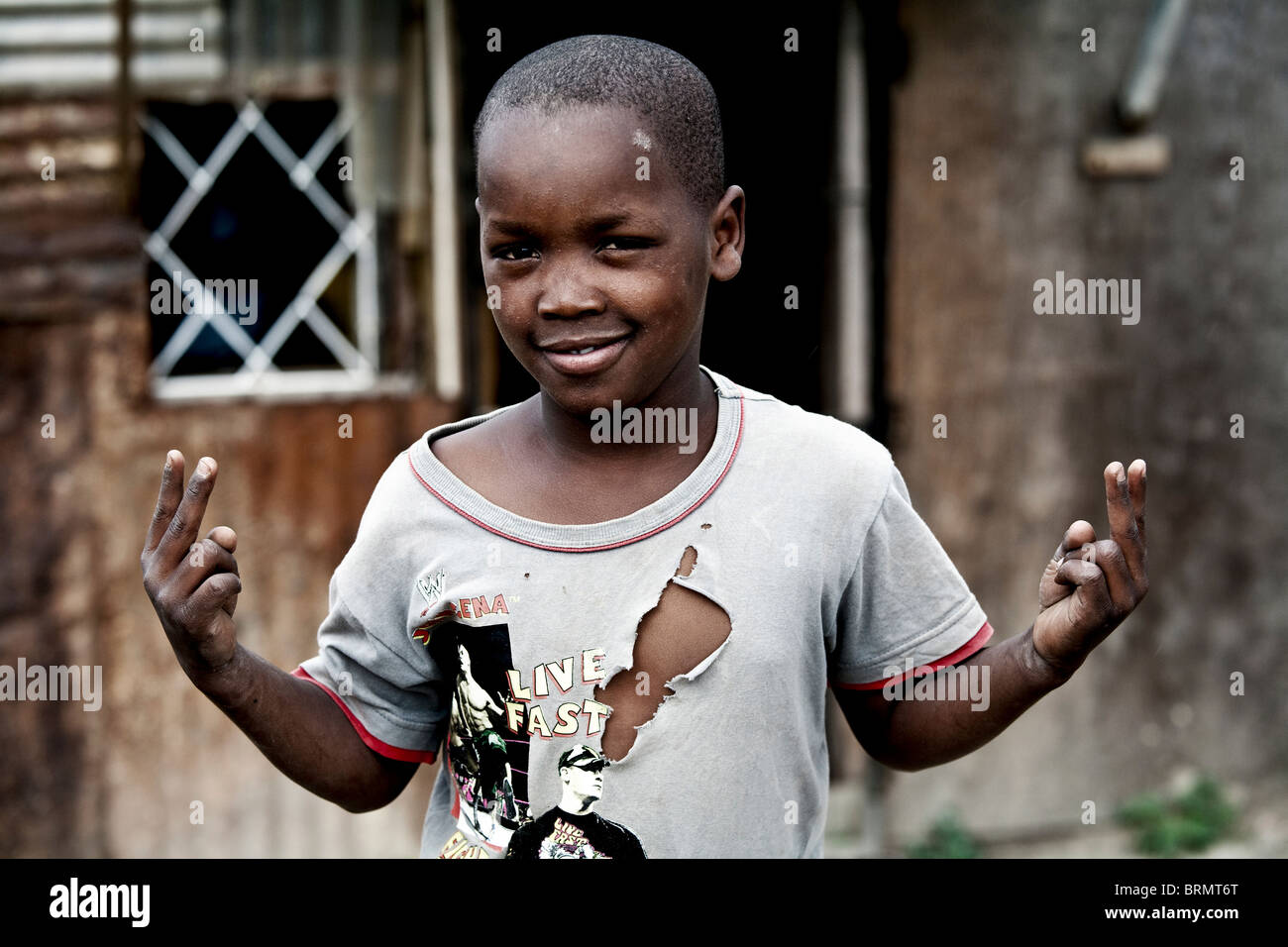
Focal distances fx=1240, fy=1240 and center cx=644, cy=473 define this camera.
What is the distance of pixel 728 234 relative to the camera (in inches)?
68.9

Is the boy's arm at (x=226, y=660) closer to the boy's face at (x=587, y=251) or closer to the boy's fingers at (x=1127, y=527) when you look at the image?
the boy's face at (x=587, y=251)

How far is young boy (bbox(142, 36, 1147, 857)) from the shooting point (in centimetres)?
156

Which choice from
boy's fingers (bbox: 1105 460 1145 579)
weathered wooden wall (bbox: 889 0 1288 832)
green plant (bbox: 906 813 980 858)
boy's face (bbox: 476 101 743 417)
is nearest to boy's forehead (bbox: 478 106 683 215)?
boy's face (bbox: 476 101 743 417)

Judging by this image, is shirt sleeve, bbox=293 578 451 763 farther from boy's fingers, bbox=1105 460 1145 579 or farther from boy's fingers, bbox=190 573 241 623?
boy's fingers, bbox=1105 460 1145 579

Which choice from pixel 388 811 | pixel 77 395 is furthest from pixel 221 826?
pixel 77 395

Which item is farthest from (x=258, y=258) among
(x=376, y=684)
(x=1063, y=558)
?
(x=1063, y=558)

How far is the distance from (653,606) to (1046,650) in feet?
1.69

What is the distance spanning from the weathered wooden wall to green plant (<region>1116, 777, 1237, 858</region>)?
6cm

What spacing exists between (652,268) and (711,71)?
9.20 ft

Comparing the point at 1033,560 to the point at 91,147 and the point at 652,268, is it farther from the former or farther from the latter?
the point at 91,147

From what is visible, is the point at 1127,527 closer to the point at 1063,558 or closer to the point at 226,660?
the point at 1063,558

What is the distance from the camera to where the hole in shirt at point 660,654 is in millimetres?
1611

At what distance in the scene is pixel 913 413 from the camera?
4.00 metres

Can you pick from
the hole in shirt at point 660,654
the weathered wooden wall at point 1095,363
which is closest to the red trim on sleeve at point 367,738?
the hole in shirt at point 660,654
